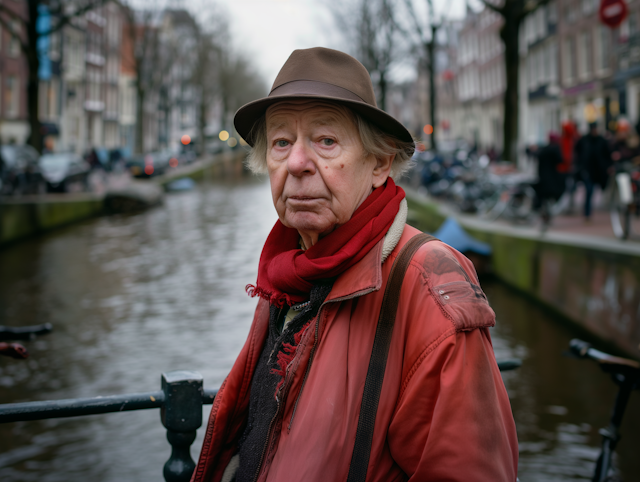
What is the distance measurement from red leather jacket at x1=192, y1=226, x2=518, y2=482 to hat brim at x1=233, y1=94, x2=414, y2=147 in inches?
10.6

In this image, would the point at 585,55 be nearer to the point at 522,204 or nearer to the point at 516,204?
the point at 522,204

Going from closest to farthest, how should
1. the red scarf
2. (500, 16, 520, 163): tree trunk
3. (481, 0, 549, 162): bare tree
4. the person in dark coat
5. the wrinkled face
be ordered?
the red scarf
the wrinkled face
the person in dark coat
(481, 0, 549, 162): bare tree
(500, 16, 520, 163): tree trunk

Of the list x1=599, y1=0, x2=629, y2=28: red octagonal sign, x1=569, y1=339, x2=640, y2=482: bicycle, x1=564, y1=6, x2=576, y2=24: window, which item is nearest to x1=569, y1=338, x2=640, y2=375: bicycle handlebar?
x1=569, y1=339, x2=640, y2=482: bicycle

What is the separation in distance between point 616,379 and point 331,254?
162 centimetres

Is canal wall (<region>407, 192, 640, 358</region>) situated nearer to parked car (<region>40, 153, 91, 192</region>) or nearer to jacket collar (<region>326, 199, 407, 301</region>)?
jacket collar (<region>326, 199, 407, 301</region>)

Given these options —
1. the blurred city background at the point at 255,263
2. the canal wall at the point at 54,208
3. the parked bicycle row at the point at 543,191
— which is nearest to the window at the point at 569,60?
the blurred city background at the point at 255,263

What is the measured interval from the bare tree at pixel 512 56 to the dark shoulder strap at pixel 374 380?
48.4ft

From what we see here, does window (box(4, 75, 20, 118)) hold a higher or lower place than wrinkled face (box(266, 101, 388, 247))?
higher

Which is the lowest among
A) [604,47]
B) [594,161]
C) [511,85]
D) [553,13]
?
[594,161]

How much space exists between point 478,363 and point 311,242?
61cm

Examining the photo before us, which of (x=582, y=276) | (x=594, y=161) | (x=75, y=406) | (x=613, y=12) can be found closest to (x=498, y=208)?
(x=594, y=161)

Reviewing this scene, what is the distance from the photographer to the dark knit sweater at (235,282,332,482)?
166 centimetres

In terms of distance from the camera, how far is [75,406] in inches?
76.2

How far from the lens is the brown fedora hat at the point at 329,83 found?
164 cm
